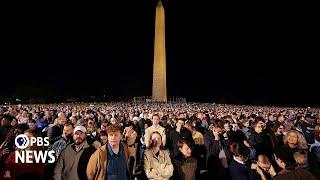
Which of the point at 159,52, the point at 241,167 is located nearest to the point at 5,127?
the point at 241,167

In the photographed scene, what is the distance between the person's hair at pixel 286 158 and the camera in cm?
458

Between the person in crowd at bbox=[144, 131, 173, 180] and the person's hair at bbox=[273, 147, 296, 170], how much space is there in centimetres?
141

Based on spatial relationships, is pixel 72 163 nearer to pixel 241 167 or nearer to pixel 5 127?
pixel 241 167

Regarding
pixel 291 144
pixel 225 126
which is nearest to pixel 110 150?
pixel 291 144

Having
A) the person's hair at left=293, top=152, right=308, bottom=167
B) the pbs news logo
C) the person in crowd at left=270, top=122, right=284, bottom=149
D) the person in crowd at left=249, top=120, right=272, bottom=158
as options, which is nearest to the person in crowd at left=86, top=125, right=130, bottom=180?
the pbs news logo

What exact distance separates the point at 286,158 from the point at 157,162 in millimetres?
1642

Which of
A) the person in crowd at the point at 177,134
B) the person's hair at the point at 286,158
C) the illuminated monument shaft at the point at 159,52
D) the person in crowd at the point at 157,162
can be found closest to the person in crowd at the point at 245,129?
the person in crowd at the point at 177,134

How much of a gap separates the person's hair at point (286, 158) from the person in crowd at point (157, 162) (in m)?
1.41

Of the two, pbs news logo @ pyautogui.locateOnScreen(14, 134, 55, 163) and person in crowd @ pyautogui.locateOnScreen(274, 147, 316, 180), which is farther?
pbs news logo @ pyautogui.locateOnScreen(14, 134, 55, 163)

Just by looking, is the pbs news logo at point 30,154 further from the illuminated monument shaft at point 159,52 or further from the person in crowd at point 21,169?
the illuminated monument shaft at point 159,52

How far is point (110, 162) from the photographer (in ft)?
16.2

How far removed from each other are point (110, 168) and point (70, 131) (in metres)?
1.72

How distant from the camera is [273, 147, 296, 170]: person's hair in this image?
458 centimetres

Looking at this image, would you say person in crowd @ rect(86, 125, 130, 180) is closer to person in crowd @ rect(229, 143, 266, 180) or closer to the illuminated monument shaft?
person in crowd @ rect(229, 143, 266, 180)
